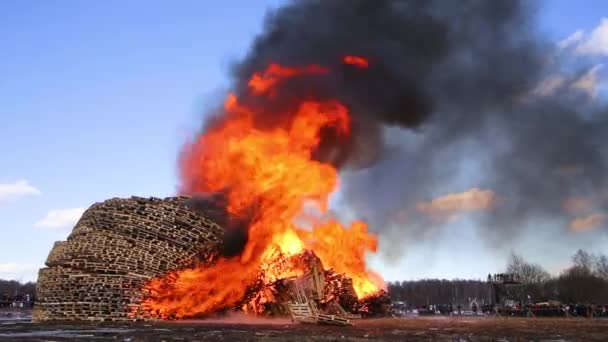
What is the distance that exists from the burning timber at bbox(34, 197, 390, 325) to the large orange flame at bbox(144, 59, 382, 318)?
35.1 inches

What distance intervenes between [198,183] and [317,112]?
952 centimetres

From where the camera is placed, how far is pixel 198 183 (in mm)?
36188

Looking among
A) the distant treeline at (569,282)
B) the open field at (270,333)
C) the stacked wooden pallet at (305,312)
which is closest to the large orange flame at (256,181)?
the stacked wooden pallet at (305,312)

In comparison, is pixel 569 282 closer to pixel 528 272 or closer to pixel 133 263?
pixel 528 272

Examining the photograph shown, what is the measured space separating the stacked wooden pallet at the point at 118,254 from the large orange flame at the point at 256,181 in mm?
1164

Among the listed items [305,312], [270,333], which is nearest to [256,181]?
[305,312]

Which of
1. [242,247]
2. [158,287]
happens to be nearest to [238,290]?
[242,247]

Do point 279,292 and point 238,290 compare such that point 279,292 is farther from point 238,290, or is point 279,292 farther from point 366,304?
point 366,304

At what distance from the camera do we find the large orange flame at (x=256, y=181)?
3064 centimetres

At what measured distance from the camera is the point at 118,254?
2855 cm

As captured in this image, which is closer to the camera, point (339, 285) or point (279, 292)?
point (279, 292)

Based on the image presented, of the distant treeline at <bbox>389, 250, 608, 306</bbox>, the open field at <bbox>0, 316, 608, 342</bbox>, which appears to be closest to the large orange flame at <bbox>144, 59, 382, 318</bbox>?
the open field at <bbox>0, 316, 608, 342</bbox>

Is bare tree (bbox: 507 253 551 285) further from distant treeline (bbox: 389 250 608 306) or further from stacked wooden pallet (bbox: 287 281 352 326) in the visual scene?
stacked wooden pallet (bbox: 287 281 352 326)

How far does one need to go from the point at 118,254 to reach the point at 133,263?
38.5 inches
